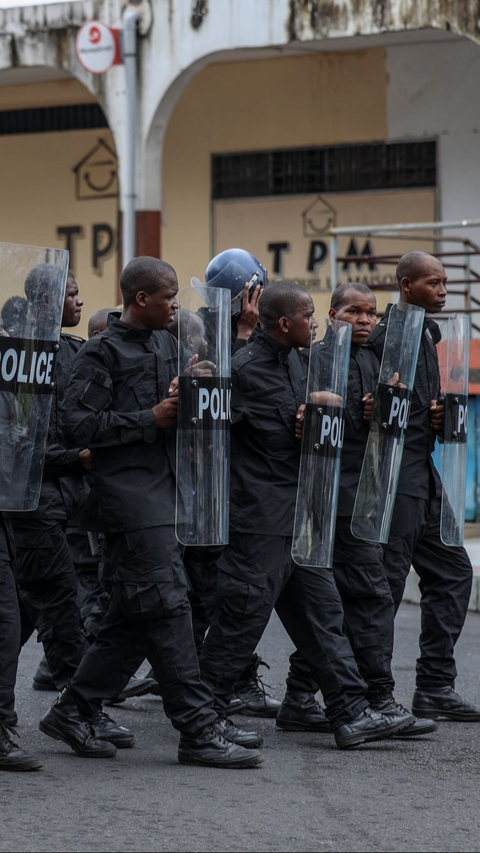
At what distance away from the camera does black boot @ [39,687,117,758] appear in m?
5.23

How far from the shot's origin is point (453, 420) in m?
5.91

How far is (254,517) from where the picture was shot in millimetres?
5285

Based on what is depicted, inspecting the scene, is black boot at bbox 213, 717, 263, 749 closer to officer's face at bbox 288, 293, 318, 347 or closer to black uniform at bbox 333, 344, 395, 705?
black uniform at bbox 333, 344, 395, 705

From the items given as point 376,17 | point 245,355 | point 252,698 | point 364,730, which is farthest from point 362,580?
point 376,17

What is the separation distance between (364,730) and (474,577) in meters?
3.81

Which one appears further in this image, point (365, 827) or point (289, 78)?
point (289, 78)

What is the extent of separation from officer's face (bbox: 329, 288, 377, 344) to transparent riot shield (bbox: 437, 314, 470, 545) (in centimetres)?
31

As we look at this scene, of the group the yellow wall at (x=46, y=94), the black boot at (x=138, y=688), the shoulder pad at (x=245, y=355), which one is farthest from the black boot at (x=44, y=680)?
the yellow wall at (x=46, y=94)

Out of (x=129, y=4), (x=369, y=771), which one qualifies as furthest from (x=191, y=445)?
(x=129, y=4)

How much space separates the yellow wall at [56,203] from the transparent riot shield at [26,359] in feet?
42.6

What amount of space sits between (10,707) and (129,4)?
36.0 feet

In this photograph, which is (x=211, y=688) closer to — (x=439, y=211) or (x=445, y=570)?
(x=445, y=570)

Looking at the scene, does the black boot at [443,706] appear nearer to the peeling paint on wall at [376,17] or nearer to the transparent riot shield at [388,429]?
the transparent riot shield at [388,429]

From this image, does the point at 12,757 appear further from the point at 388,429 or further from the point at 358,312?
the point at 358,312
